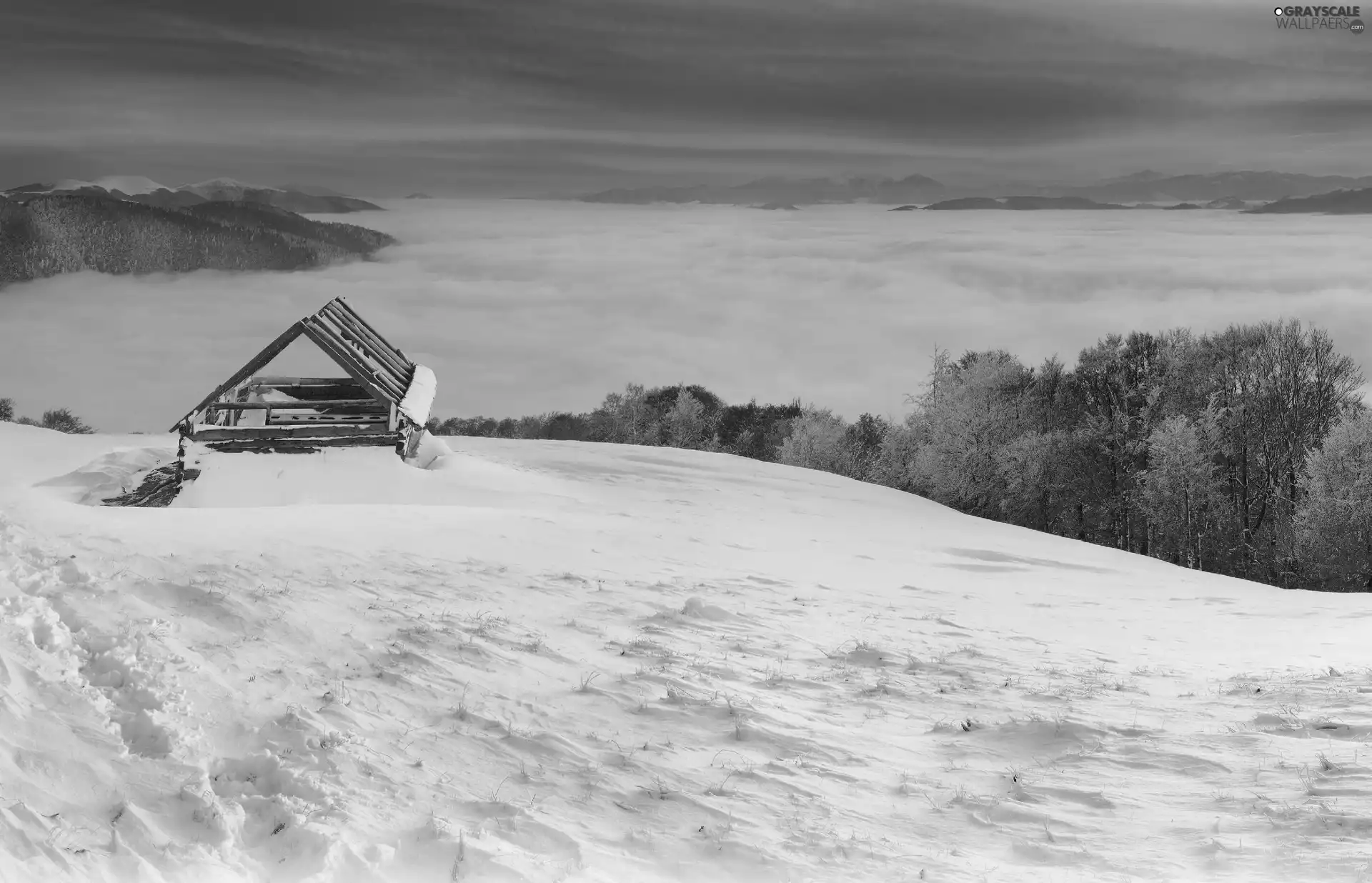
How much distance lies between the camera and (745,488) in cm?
2658

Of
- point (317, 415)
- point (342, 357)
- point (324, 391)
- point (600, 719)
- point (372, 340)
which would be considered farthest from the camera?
point (324, 391)

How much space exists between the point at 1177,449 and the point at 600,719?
41517 millimetres

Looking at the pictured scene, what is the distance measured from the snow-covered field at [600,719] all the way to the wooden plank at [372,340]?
33.8 feet

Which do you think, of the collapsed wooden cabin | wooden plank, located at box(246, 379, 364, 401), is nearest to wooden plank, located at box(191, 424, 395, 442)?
the collapsed wooden cabin

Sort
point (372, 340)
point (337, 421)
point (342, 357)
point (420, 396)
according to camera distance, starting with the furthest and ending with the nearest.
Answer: point (372, 340) → point (420, 396) → point (337, 421) → point (342, 357)

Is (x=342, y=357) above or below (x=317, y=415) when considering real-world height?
above

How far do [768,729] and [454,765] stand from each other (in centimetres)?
273

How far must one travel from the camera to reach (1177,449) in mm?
43750

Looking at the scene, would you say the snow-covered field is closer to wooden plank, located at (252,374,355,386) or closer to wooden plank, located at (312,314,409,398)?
wooden plank, located at (312,314,409,398)

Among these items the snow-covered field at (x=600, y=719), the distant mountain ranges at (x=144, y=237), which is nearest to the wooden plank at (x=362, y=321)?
the snow-covered field at (x=600, y=719)

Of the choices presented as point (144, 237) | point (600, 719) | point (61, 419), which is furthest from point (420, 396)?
point (144, 237)

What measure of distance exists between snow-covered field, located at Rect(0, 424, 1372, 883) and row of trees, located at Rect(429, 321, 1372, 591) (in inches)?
1111

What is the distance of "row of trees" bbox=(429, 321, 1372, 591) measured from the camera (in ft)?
130

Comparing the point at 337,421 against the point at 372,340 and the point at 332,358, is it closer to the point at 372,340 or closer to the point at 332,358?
the point at 332,358
